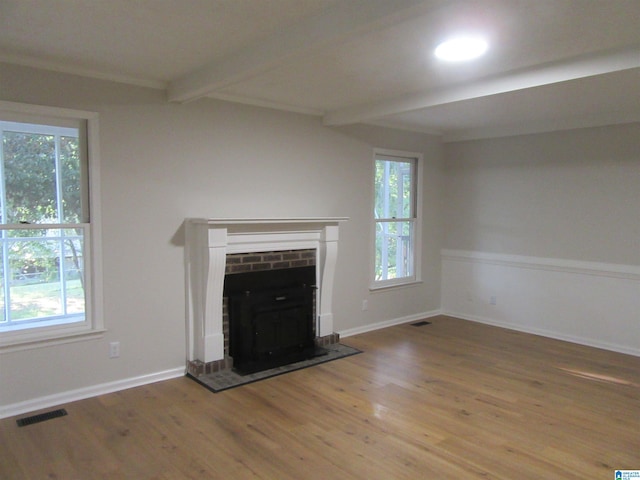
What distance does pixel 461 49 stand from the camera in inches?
102

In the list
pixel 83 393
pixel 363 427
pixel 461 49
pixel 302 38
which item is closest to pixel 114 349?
pixel 83 393

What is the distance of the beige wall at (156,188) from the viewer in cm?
313

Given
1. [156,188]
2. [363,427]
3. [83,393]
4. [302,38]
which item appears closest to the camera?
[302,38]

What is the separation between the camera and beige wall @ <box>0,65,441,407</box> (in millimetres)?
3131

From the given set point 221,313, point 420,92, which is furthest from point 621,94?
point 221,313

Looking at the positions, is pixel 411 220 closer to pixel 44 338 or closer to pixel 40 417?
pixel 44 338

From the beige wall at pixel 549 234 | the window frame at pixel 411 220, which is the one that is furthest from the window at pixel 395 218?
the beige wall at pixel 549 234

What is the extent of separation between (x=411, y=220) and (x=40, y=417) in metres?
4.12

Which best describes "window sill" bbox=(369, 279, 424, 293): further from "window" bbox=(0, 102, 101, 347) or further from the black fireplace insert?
"window" bbox=(0, 102, 101, 347)

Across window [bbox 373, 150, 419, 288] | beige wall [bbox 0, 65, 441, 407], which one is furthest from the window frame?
beige wall [bbox 0, 65, 441, 407]

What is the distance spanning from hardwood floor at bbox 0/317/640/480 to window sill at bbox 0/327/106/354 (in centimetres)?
45

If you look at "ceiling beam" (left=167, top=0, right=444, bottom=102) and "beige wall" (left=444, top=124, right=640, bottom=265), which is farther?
"beige wall" (left=444, top=124, right=640, bottom=265)

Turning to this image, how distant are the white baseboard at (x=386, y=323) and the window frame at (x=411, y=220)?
406 millimetres

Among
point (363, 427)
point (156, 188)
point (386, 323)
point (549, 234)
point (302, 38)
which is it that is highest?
point (302, 38)
